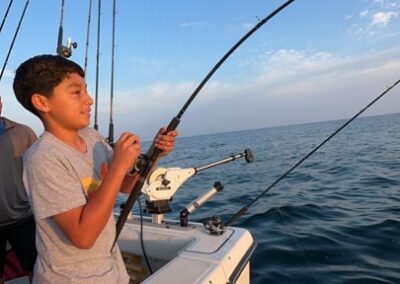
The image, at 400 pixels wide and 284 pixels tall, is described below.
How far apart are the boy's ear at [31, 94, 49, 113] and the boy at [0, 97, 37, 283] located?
1087mm

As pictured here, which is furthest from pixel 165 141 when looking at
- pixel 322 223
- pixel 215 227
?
pixel 322 223

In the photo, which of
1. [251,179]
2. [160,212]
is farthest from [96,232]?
[251,179]

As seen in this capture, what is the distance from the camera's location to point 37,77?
125 centimetres

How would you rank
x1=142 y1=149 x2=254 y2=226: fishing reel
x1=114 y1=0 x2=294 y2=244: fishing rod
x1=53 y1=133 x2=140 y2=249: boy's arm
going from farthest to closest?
x1=142 y1=149 x2=254 y2=226: fishing reel
x1=114 y1=0 x2=294 y2=244: fishing rod
x1=53 y1=133 x2=140 y2=249: boy's arm

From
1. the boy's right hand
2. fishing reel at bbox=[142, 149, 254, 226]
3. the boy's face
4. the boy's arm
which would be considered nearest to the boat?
fishing reel at bbox=[142, 149, 254, 226]

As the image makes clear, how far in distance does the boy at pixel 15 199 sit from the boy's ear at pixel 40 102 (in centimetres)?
109

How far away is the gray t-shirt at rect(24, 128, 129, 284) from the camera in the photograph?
1.14 metres

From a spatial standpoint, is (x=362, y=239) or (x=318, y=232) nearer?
(x=362, y=239)

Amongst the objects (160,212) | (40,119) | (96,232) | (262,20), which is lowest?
(160,212)

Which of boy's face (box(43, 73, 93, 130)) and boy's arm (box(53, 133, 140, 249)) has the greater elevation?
boy's face (box(43, 73, 93, 130))

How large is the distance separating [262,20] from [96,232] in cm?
159

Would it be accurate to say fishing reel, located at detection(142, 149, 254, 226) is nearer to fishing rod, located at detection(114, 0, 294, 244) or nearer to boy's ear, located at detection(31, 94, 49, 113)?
fishing rod, located at detection(114, 0, 294, 244)

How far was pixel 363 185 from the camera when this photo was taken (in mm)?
7441

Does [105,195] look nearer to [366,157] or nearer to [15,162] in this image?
[15,162]
